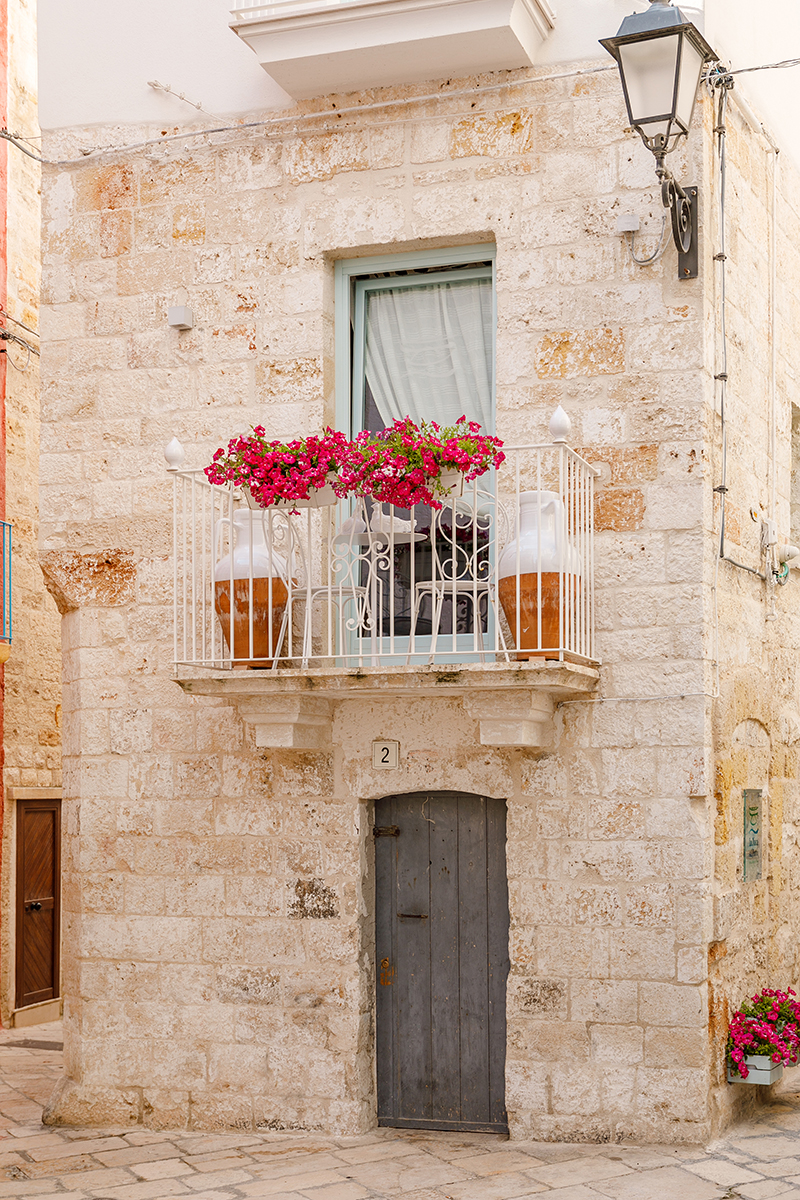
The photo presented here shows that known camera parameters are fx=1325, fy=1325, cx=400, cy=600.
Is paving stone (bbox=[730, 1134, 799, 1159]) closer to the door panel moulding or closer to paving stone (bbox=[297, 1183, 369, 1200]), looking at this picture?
paving stone (bbox=[297, 1183, 369, 1200])

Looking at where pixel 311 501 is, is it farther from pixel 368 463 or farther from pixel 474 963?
pixel 474 963

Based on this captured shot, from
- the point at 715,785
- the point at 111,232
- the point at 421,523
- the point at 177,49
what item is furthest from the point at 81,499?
the point at 715,785

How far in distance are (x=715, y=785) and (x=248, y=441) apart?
2.49 metres

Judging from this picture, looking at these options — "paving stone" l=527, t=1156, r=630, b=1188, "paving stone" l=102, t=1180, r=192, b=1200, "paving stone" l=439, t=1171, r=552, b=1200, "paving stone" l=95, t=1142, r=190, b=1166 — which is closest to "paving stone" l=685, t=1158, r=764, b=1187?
"paving stone" l=527, t=1156, r=630, b=1188

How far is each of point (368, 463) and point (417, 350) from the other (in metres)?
1.16

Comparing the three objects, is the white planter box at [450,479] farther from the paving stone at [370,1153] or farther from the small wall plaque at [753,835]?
the paving stone at [370,1153]

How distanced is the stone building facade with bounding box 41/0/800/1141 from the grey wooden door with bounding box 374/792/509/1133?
0.18m

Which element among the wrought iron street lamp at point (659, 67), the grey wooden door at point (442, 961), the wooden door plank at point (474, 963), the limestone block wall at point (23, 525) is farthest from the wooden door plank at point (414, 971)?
the limestone block wall at point (23, 525)

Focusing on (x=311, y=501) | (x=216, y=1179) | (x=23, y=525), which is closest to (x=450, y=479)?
(x=311, y=501)

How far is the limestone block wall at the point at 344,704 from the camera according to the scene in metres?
5.66

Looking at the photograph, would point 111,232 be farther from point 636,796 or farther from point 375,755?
point 636,796

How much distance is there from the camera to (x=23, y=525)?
961 cm

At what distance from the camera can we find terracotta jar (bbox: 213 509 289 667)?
5.75 m

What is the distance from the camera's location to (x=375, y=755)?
6.07m
